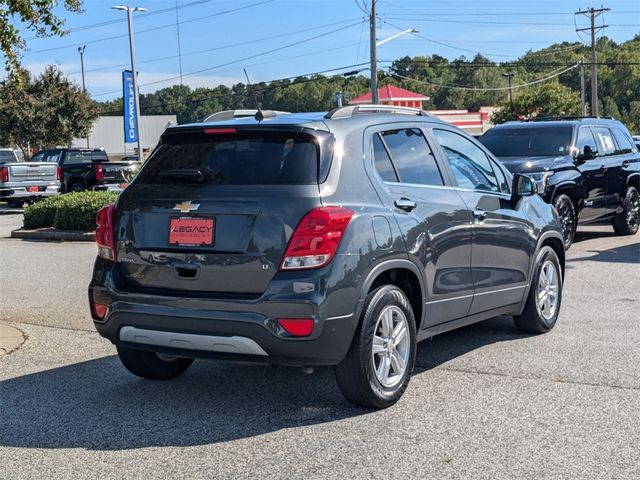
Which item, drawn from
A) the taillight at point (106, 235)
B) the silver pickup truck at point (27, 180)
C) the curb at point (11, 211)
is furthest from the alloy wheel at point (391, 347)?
the silver pickup truck at point (27, 180)

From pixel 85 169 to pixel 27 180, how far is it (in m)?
3.59

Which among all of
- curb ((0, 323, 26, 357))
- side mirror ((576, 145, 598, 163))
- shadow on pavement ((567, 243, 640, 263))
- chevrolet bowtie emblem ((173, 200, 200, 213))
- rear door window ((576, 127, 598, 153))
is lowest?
curb ((0, 323, 26, 357))

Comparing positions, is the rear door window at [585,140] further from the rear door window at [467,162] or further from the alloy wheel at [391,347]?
the alloy wheel at [391,347]

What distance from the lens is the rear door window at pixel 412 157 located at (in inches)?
231

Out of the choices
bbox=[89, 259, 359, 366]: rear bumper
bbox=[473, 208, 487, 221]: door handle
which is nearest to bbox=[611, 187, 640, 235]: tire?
bbox=[473, 208, 487, 221]: door handle

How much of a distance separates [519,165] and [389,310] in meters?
7.53

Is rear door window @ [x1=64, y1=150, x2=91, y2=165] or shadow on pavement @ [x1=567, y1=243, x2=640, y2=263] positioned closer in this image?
shadow on pavement @ [x1=567, y1=243, x2=640, y2=263]

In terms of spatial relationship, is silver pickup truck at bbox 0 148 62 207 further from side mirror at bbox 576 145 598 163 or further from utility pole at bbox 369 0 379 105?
side mirror at bbox 576 145 598 163

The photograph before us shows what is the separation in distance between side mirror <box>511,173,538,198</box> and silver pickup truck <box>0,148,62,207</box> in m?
21.7

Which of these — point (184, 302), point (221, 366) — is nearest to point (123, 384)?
point (221, 366)

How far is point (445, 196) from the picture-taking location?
20.2 ft

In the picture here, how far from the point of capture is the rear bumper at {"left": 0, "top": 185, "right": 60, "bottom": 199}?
2589 centimetres

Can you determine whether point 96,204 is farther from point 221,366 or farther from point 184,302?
point 184,302

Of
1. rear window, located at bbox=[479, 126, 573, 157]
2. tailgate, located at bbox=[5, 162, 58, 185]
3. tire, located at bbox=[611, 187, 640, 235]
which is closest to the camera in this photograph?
rear window, located at bbox=[479, 126, 573, 157]
